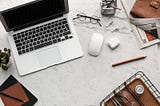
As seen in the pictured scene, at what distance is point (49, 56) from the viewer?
1377mm

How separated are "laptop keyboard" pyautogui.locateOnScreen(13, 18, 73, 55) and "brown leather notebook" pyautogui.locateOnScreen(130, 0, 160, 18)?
0.99 ft

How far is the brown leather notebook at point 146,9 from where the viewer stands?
4.63 feet

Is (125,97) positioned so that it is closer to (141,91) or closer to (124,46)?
(141,91)

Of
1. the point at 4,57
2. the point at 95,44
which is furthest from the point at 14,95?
the point at 95,44

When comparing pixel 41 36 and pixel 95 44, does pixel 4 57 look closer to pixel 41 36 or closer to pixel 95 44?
pixel 41 36

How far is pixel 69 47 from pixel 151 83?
37 centimetres

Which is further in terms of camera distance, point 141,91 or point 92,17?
point 92,17

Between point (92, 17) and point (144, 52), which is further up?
point (92, 17)

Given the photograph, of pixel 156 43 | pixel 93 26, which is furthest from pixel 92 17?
pixel 156 43

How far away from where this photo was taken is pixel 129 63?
54.0 inches

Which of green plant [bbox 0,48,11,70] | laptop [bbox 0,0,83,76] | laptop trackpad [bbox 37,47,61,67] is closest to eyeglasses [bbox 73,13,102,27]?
laptop [bbox 0,0,83,76]

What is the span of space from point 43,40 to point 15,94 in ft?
0.83

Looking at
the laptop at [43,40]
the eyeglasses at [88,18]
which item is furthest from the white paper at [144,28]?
the laptop at [43,40]

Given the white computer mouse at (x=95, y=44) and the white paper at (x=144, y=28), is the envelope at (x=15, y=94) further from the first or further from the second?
the white paper at (x=144, y=28)
